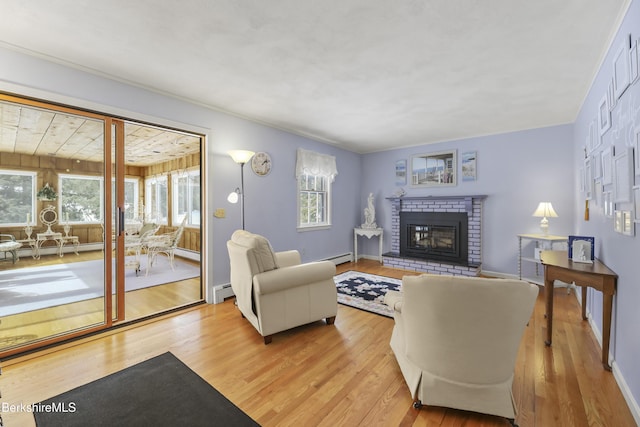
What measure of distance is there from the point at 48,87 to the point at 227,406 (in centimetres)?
299

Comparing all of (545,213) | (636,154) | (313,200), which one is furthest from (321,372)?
(545,213)

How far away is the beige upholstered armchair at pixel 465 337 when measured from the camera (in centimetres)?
143

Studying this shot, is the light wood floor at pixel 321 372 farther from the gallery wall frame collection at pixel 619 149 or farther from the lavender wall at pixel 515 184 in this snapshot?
the lavender wall at pixel 515 184

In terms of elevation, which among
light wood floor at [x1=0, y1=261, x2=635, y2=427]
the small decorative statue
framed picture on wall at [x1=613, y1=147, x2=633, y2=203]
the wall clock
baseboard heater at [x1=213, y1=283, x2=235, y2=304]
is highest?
the wall clock

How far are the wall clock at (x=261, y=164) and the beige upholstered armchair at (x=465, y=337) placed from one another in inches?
120

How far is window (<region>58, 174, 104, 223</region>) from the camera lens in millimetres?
2619

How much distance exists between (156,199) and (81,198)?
2.26 m

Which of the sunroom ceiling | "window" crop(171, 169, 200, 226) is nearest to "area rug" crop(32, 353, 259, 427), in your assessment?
the sunroom ceiling

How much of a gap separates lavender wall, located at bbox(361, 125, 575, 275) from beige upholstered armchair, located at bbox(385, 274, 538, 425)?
3.73 meters

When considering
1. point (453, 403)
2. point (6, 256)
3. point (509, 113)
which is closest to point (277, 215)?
point (6, 256)

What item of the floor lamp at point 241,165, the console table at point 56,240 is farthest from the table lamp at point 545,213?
the console table at point 56,240

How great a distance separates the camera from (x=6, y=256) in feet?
7.56

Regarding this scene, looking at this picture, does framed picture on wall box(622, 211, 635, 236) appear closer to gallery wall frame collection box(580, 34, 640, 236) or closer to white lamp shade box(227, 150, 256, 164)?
gallery wall frame collection box(580, 34, 640, 236)

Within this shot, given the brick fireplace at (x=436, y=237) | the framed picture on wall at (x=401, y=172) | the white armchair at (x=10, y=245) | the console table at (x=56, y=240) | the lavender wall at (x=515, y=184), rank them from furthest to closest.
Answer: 1. the framed picture on wall at (x=401, y=172)
2. the brick fireplace at (x=436, y=237)
3. the lavender wall at (x=515, y=184)
4. the console table at (x=56, y=240)
5. the white armchair at (x=10, y=245)
